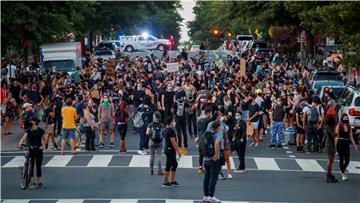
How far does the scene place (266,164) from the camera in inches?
1023

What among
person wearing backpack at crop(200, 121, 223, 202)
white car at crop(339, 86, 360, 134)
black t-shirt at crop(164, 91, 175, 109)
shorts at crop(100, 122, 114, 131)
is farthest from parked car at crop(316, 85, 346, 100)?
person wearing backpack at crop(200, 121, 223, 202)

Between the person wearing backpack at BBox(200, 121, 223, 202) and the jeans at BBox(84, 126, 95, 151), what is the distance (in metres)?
9.23

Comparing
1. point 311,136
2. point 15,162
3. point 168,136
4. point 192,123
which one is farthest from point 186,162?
point 192,123

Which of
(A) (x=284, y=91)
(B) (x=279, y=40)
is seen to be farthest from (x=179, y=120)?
(B) (x=279, y=40)

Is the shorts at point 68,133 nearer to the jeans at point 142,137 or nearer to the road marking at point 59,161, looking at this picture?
the road marking at point 59,161

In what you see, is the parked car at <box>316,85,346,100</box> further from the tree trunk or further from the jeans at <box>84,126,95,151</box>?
the tree trunk

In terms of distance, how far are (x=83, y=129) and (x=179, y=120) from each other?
281 centimetres

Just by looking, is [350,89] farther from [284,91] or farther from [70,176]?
[70,176]

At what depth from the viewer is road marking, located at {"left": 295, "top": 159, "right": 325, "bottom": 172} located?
25.2 m

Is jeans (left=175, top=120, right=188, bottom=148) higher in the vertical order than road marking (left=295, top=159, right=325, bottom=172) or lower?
higher

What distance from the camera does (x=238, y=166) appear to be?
986 inches

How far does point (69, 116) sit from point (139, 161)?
8.70 ft

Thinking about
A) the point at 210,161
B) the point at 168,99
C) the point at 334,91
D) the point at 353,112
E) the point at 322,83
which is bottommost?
the point at 210,161

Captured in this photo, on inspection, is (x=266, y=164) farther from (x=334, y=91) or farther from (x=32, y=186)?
(x=334, y=91)
